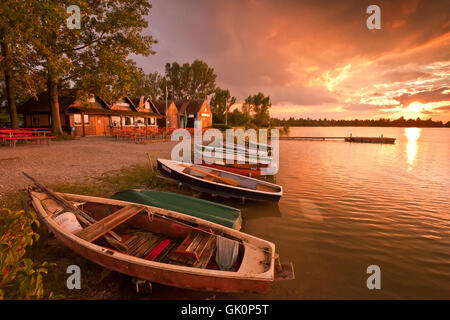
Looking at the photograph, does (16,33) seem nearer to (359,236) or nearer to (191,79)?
(359,236)

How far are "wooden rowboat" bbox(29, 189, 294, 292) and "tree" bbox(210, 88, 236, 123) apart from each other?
5570cm

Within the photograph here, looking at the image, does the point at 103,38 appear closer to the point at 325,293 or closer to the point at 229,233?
the point at 229,233

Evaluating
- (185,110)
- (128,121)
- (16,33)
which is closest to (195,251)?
(16,33)

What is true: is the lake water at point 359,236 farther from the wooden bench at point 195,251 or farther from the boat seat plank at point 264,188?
the wooden bench at point 195,251

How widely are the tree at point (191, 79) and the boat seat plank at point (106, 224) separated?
76.2 meters

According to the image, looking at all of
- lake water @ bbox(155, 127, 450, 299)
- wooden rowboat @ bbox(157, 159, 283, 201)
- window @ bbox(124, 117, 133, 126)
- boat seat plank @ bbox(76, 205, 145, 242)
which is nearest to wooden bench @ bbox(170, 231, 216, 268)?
lake water @ bbox(155, 127, 450, 299)

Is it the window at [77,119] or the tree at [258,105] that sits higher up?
the tree at [258,105]

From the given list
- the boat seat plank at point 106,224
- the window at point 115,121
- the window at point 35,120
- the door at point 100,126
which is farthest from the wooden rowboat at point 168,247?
the window at point 35,120

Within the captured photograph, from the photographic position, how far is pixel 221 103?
221ft

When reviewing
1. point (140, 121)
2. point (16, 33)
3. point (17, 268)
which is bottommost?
point (17, 268)

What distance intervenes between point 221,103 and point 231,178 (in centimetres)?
6033

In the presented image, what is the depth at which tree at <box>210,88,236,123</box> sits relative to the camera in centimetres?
6100

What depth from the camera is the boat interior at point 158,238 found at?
420 centimetres
